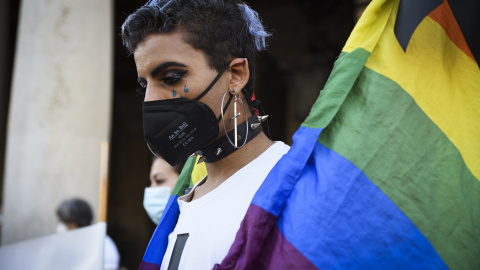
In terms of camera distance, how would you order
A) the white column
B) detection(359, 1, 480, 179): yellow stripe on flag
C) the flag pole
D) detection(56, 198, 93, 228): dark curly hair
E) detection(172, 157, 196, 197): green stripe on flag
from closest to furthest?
detection(359, 1, 480, 179): yellow stripe on flag → detection(172, 157, 196, 197): green stripe on flag → the flag pole → detection(56, 198, 93, 228): dark curly hair → the white column

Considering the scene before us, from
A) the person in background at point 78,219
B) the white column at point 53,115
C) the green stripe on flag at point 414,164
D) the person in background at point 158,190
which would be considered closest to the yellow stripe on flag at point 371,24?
the green stripe on flag at point 414,164

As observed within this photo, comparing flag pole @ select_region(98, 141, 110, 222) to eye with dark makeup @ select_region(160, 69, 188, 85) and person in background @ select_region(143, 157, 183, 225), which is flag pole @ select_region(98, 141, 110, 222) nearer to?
person in background @ select_region(143, 157, 183, 225)

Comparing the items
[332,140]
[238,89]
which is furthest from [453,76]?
[238,89]

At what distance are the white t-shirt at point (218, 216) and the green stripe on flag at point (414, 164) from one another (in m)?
0.31

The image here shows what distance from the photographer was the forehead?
175cm

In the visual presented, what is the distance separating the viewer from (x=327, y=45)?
6738mm

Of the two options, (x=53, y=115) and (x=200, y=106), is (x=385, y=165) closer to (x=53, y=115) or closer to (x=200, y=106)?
(x=200, y=106)

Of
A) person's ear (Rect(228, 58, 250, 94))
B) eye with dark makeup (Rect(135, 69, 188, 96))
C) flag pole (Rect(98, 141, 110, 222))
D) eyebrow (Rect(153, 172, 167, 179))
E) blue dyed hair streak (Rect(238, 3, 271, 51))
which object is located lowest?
flag pole (Rect(98, 141, 110, 222))

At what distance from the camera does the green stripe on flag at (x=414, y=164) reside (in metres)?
1.39

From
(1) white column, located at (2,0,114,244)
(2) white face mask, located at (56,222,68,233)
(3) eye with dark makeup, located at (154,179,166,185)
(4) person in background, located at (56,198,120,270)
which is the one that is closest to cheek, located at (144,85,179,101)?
(3) eye with dark makeup, located at (154,179,166,185)

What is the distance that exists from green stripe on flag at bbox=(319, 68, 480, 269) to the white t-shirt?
1.01 ft

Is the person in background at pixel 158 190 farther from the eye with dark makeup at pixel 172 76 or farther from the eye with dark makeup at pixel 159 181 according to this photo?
the eye with dark makeup at pixel 172 76

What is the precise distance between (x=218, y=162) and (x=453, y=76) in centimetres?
89

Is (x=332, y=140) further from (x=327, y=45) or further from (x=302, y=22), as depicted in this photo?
(x=302, y=22)
